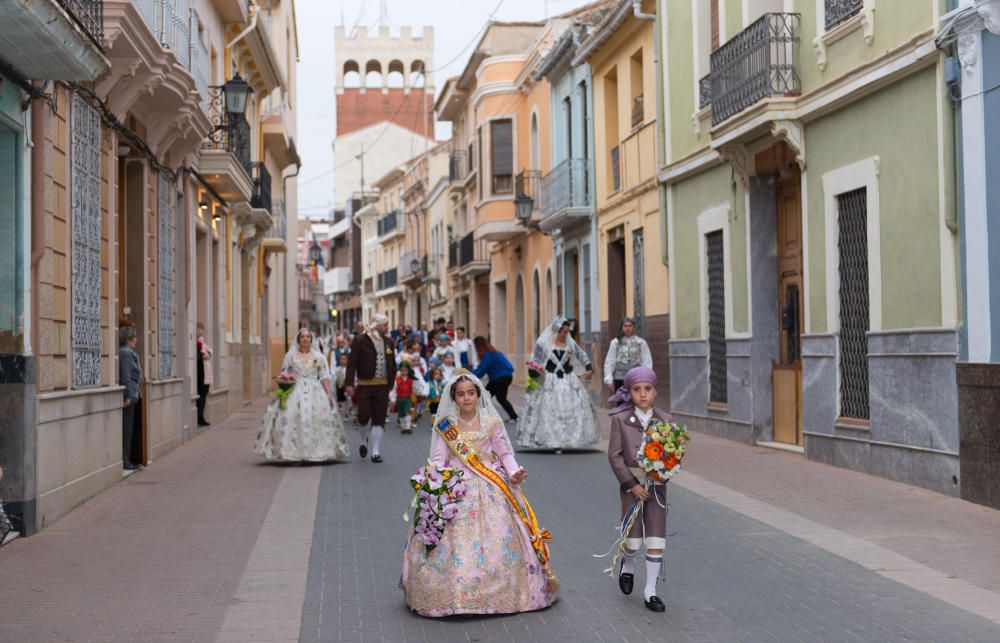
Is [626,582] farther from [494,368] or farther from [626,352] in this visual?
[494,368]

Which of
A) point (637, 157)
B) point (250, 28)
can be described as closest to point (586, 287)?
point (637, 157)

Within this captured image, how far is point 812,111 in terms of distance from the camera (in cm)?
1494

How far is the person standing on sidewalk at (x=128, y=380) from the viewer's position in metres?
14.1

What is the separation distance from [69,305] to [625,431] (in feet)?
19.9

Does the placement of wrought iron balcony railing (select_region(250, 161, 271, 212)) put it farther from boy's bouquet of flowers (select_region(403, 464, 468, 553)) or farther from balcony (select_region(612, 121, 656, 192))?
boy's bouquet of flowers (select_region(403, 464, 468, 553))

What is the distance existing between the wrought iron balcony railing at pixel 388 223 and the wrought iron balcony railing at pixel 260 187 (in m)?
35.2

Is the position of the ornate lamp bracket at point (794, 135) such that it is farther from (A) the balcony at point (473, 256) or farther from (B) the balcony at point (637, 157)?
(A) the balcony at point (473, 256)

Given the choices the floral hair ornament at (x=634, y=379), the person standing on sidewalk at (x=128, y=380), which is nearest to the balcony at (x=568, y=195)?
the person standing on sidewalk at (x=128, y=380)

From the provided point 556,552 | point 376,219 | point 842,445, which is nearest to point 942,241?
point 842,445

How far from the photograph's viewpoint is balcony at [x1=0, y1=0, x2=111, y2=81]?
29.4 feet

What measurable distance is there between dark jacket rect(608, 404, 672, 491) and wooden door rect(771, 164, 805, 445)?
9267 millimetres

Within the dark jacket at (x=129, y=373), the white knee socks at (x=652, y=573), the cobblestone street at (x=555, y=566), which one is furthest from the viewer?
the dark jacket at (x=129, y=373)

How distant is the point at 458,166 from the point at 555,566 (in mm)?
37785

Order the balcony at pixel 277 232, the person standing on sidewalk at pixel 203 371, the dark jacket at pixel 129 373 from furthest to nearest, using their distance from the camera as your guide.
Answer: the balcony at pixel 277 232 < the person standing on sidewalk at pixel 203 371 < the dark jacket at pixel 129 373
